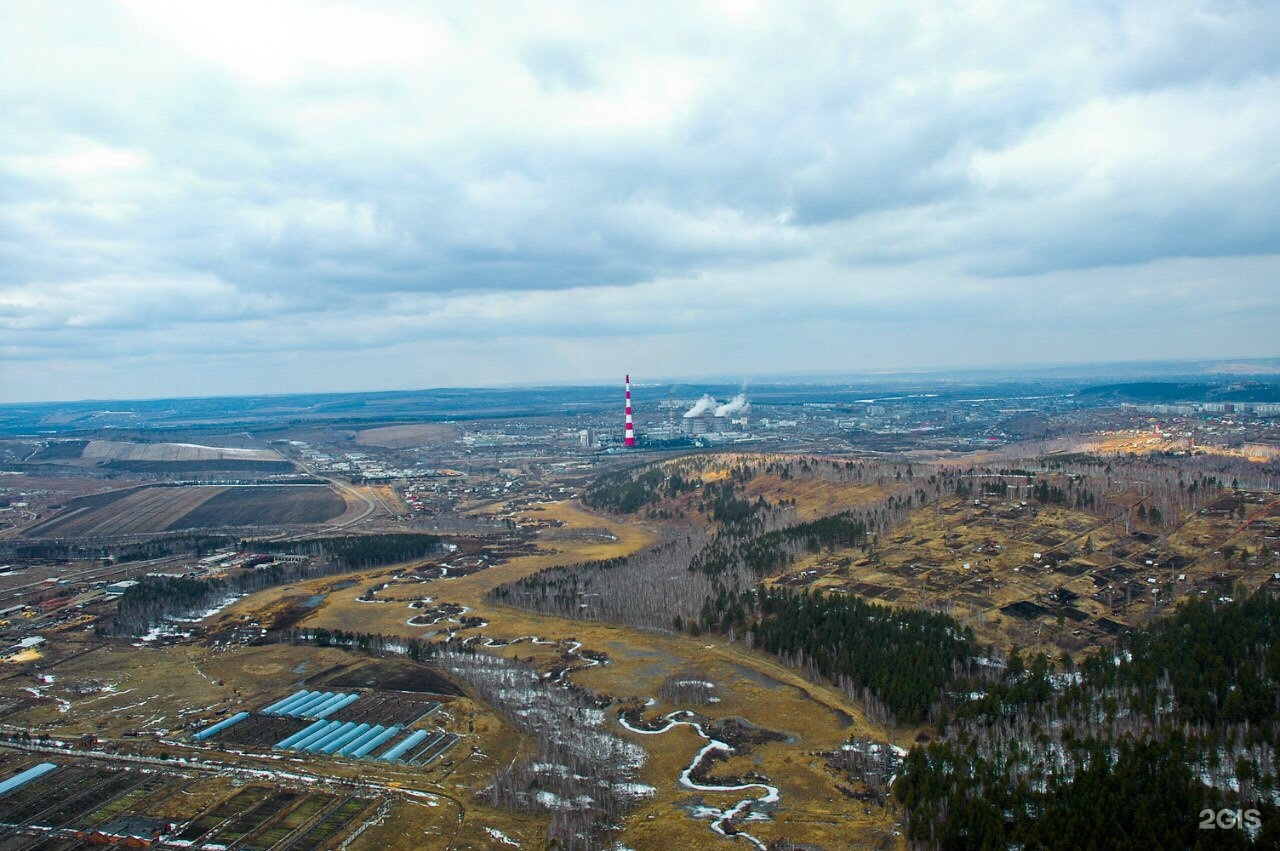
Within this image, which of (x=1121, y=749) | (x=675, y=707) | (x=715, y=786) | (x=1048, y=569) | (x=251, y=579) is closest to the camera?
(x=1121, y=749)

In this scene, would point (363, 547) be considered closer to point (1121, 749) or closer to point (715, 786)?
point (715, 786)

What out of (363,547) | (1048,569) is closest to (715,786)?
(1048,569)

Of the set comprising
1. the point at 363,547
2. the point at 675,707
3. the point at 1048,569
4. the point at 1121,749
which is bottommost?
the point at 675,707

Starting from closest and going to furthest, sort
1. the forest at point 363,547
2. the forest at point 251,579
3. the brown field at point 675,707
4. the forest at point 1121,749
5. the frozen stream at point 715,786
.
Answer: the forest at point 1121,749 → the brown field at point 675,707 → the frozen stream at point 715,786 → the forest at point 251,579 → the forest at point 363,547

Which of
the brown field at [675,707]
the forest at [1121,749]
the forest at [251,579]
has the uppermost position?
the forest at [1121,749]

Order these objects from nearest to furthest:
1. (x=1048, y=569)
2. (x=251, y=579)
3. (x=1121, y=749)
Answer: (x=1121, y=749), (x=1048, y=569), (x=251, y=579)

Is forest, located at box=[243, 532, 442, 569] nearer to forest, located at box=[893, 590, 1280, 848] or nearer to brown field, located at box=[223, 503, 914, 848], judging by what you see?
brown field, located at box=[223, 503, 914, 848]

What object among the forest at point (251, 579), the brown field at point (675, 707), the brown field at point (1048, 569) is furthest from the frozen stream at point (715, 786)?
the forest at point (251, 579)

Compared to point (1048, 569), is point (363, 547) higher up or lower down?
lower down

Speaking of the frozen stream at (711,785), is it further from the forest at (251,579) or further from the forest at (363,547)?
the forest at (363,547)

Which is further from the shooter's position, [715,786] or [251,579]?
[251,579]

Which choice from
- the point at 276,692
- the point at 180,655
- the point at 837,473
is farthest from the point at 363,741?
the point at 837,473

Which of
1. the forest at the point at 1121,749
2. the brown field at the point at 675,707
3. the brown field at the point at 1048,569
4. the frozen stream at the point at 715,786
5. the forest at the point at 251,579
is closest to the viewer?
the forest at the point at 1121,749
